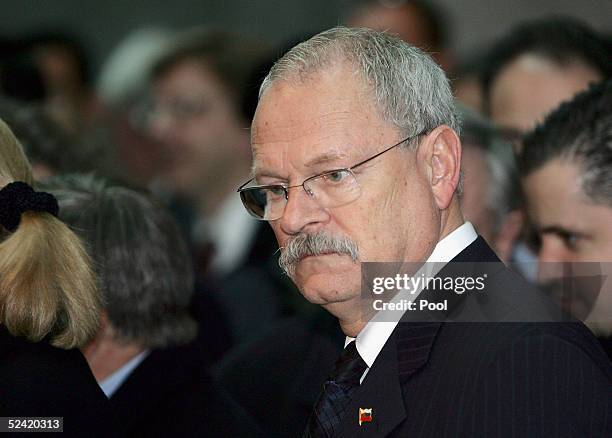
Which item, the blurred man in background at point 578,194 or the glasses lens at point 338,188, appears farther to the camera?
the blurred man in background at point 578,194

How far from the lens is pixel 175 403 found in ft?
9.91

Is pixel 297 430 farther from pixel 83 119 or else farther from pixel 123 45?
pixel 123 45

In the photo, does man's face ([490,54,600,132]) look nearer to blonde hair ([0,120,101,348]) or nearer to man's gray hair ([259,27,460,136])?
man's gray hair ([259,27,460,136])

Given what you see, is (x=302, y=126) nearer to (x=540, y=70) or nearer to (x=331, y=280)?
(x=331, y=280)

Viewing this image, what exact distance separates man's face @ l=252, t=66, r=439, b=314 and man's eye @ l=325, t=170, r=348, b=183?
15 millimetres

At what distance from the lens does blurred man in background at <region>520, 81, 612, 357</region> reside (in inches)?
123

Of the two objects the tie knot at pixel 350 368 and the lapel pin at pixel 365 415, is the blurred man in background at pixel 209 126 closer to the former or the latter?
the tie knot at pixel 350 368

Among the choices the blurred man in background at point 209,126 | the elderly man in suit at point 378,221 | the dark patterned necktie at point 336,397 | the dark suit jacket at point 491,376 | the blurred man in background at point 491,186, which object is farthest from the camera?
the blurred man in background at point 209,126

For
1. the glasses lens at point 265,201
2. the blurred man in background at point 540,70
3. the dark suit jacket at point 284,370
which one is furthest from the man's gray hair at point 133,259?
the blurred man in background at point 540,70

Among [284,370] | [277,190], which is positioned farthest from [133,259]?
[277,190]

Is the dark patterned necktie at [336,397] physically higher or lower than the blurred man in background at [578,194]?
lower

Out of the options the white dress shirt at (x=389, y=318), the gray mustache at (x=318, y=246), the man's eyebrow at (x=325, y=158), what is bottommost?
the white dress shirt at (x=389, y=318)

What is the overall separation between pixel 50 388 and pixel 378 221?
2.94 feet

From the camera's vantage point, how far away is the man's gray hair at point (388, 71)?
2387 millimetres
